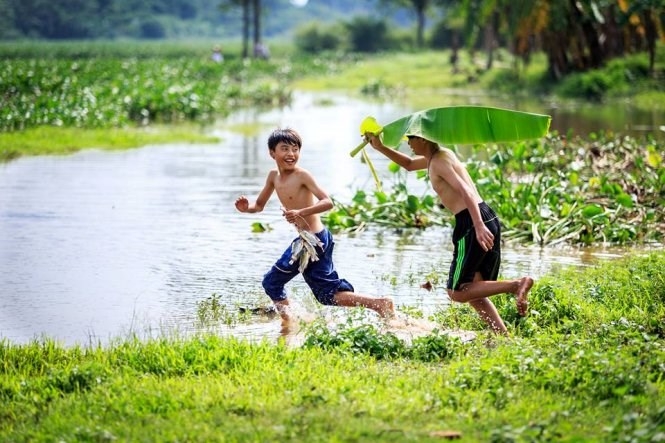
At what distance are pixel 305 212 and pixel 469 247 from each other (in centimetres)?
111

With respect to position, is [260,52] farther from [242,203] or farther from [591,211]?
[242,203]

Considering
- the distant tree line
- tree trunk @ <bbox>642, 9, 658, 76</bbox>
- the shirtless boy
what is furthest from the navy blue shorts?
tree trunk @ <bbox>642, 9, 658, 76</bbox>

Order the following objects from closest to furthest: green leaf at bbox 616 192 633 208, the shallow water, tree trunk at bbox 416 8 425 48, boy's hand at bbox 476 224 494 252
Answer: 1. boy's hand at bbox 476 224 494 252
2. the shallow water
3. green leaf at bbox 616 192 633 208
4. tree trunk at bbox 416 8 425 48

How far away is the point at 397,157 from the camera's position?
740 centimetres

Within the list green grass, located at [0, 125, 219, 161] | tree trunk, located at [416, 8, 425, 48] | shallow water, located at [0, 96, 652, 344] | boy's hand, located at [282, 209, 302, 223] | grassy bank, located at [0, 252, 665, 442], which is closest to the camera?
grassy bank, located at [0, 252, 665, 442]

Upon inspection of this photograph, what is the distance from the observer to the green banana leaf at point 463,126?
7.04 m

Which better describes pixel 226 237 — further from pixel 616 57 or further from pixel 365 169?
pixel 616 57

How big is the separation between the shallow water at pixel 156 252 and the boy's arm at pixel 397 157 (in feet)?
4.20

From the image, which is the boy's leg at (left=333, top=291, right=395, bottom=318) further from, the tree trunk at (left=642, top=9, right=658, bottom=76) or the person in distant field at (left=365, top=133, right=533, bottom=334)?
the tree trunk at (left=642, top=9, right=658, bottom=76)

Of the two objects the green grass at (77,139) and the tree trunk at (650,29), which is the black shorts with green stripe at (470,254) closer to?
the green grass at (77,139)

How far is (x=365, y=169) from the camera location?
17219mm

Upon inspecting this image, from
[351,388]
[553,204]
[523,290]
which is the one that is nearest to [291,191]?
[523,290]

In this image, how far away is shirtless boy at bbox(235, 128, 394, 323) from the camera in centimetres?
751

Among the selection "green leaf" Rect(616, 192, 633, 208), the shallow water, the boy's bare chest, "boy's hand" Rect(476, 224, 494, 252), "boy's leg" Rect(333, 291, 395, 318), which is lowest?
the shallow water
